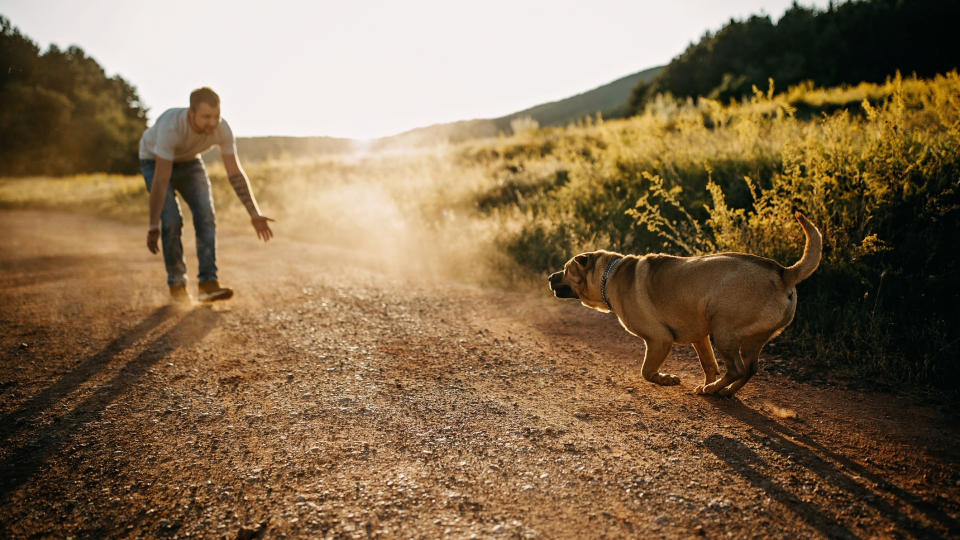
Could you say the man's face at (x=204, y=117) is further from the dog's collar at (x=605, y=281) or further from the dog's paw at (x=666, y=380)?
the dog's paw at (x=666, y=380)

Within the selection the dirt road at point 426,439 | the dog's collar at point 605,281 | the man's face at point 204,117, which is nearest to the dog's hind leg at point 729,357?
the dirt road at point 426,439

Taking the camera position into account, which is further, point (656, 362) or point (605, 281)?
point (605, 281)

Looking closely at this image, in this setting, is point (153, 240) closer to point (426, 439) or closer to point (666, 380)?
point (426, 439)

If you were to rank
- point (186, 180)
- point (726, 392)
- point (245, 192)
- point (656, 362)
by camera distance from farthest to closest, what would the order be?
point (245, 192), point (186, 180), point (656, 362), point (726, 392)

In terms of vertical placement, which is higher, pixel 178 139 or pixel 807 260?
pixel 178 139

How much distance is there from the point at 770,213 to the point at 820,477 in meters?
3.78

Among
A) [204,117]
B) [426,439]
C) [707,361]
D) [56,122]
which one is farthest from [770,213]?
[56,122]

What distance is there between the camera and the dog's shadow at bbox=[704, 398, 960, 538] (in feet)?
6.36

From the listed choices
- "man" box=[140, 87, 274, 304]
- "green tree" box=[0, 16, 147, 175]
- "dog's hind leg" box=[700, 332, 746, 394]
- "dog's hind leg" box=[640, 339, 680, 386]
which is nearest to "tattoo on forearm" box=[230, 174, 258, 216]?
"man" box=[140, 87, 274, 304]

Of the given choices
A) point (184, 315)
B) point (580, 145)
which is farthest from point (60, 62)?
point (184, 315)

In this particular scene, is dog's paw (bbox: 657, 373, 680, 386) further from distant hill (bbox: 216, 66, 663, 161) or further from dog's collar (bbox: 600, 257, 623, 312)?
distant hill (bbox: 216, 66, 663, 161)

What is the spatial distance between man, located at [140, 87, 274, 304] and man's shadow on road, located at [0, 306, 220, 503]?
599 millimetres

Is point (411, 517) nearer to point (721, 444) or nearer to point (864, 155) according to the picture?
point (721, 444)

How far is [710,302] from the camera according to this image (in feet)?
9.89
